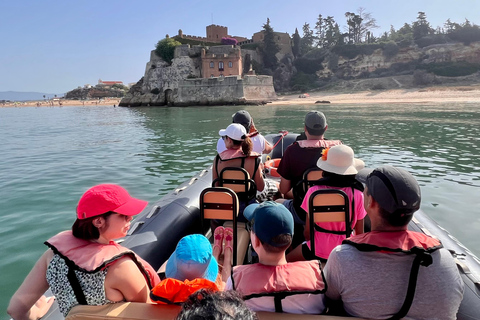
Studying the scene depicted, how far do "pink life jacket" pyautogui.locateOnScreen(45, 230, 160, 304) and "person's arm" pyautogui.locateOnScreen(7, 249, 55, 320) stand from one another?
140 mm

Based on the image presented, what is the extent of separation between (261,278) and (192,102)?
46.8m

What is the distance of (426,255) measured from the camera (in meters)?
1.57

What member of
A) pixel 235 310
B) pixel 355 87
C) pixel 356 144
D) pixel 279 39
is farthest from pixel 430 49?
pixel 235 310

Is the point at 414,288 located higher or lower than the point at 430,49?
lower

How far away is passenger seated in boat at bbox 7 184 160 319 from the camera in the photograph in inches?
69.6

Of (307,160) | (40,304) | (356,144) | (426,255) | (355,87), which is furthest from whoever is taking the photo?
(355,87)

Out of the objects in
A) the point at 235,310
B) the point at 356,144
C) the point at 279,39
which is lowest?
the point at 356,144

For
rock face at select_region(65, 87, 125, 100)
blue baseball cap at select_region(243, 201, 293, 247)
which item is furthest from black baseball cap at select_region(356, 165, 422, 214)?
rock face at select_region(65, 87, 125, 100)

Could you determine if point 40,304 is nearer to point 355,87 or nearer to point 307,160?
point 307,160

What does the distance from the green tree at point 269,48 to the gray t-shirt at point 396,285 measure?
62.5 metres

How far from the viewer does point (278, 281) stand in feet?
5.76

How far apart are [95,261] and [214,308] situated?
1128 millimetres

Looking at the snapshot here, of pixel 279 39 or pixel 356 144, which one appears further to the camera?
pixel 279 39

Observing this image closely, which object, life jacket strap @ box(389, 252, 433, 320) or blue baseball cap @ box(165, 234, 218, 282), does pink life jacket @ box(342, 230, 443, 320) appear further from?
blue baseball cap @ box(165, 234, 218, 282)
